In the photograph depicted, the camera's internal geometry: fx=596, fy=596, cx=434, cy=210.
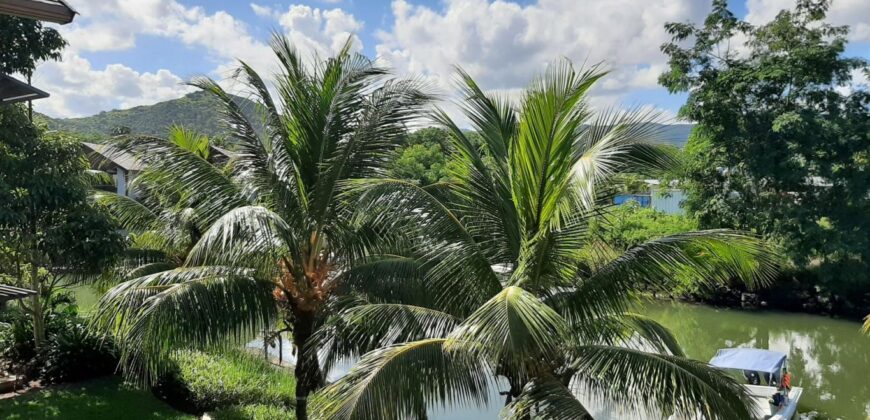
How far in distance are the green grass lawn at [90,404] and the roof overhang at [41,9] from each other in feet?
17.2

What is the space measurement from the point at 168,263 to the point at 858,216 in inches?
689

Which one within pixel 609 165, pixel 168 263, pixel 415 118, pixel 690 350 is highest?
pixel 415 118

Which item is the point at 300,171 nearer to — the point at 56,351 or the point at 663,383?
the point at 663,383

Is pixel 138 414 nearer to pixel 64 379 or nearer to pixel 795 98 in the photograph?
pixel 64 379

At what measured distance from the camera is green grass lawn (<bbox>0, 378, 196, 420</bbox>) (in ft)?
22.4

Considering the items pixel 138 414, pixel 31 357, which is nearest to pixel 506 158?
pixel 138 414

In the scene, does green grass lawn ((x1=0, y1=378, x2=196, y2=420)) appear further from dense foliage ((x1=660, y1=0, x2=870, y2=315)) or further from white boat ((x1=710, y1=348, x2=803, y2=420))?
dense foliage ((x1=660, y1=0, x2=870, y2=315))

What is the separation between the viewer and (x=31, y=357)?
8.51m

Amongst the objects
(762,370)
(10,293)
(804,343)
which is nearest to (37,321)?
(10,293)

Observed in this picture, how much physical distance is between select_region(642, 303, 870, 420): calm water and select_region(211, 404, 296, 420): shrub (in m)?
9.49

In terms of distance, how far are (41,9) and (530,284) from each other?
369cm

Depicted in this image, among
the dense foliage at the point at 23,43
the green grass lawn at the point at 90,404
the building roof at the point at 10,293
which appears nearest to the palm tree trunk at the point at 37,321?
the green grass lawn at the point at 90,404

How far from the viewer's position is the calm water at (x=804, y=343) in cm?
1191

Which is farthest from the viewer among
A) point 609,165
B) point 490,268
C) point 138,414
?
point 138,414
